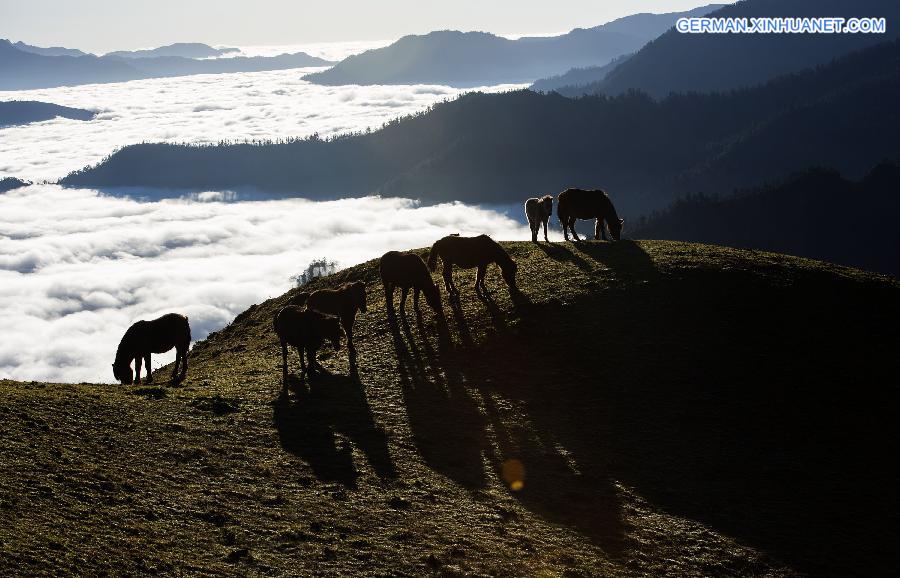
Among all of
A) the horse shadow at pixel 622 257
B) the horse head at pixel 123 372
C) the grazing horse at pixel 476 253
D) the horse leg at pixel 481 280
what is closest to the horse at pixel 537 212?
the horse shadow at pixel 622 257

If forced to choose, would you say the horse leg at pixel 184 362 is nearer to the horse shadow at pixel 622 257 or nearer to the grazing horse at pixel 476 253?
the grazing horse at pixel 476 253

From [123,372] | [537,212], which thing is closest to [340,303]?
[123,372]

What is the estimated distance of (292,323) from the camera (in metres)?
27.1

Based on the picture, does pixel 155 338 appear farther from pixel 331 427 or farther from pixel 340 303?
pixel 331 427

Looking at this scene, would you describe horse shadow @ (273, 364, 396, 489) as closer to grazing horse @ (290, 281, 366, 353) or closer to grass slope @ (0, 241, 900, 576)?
grass slope @ (0, 241, 900, 576)

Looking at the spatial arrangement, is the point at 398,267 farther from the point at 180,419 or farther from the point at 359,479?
the point at 359,479

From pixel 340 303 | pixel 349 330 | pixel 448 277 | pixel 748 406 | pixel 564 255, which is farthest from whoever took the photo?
pixel 564 255

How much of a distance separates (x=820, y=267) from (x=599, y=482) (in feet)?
70.5

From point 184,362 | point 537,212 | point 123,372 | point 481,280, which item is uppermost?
point 537,212

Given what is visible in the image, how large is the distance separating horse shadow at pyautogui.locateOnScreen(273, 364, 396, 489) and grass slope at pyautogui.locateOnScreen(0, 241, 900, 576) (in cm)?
10

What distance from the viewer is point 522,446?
2147cm

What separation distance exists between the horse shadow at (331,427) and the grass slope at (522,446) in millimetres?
104

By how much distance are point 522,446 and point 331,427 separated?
19.5 ft

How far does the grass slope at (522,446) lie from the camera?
50.4 ft
